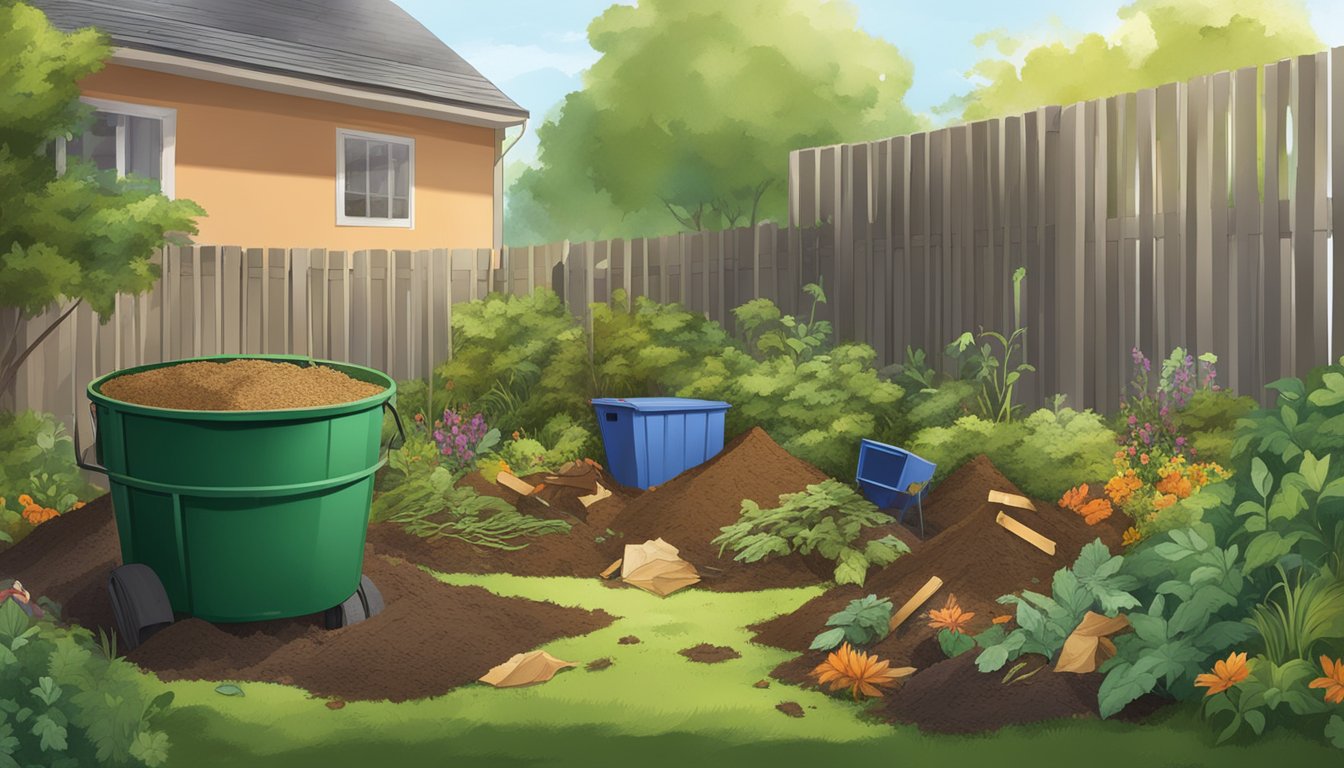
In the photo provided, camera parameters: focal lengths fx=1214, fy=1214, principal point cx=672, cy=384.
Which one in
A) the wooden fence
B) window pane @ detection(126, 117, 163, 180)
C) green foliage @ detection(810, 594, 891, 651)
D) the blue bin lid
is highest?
window pane @ detection(126, 117, 163, 180)

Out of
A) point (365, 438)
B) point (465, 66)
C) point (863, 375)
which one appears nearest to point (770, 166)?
point (465, 66)

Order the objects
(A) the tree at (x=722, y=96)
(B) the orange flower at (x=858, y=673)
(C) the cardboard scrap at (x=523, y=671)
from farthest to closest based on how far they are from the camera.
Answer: (A) the tree at (x=722, y=96), (C) the cardboard scrap at (x=523, y=671), (B) the orange flower at (x=858, y=673)

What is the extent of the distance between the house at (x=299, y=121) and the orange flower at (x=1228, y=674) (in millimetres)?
11238

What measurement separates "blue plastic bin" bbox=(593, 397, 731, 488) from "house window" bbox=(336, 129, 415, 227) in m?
6.84

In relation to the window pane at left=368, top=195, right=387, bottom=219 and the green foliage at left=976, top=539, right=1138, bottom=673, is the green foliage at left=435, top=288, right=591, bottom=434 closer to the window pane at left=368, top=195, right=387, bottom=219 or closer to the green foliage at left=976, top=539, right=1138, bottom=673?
the window pane at left=368, top=195, right=387, bottom=219

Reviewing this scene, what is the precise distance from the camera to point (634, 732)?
13.0 ft

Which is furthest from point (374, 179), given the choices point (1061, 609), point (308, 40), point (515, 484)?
point (1061, 609)

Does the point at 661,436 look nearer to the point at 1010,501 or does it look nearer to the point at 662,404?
the point at 662,404

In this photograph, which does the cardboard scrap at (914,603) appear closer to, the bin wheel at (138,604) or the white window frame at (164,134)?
the bin wheel at (138,604)

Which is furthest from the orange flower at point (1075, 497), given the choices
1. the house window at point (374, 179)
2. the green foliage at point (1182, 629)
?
the house window at point (374, 179)

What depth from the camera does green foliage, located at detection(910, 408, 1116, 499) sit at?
22.1ft

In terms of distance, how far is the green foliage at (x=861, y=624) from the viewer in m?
4.57

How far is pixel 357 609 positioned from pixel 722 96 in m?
23.8

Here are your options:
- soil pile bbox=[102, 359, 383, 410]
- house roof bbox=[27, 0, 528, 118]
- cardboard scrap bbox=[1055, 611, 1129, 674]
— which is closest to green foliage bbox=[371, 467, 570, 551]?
soil pile bbox=[102, 359, 383, 410]
